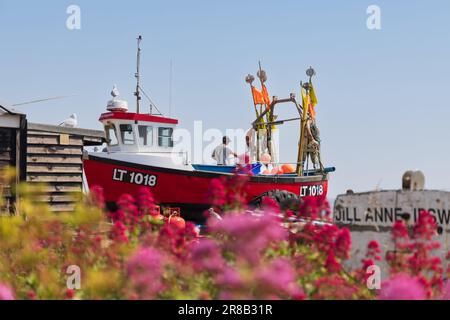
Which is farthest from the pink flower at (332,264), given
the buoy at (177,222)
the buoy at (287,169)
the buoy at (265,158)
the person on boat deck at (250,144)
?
the buoy at (287,169)

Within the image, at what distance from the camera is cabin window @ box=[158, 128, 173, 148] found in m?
18.5

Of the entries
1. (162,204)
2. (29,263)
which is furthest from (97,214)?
(162,204)

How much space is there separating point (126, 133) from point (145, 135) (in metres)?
0.56

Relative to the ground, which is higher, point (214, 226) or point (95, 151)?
point (95, 151)

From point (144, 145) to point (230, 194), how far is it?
45.6 ft

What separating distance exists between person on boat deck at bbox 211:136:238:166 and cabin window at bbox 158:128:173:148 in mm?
1688

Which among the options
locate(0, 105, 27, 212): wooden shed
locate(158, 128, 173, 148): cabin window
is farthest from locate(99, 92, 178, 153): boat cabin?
locate(0, 105, 27, 212): wooden shed

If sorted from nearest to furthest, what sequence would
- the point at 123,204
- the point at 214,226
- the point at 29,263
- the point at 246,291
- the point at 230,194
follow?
the point at 246,291, the point at 214,226, the point at 230,194, the point at 123,204, the point at 29,263

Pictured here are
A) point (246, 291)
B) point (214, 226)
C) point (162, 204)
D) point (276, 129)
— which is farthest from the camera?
point (276, 129)

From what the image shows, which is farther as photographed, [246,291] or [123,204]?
[123,204]

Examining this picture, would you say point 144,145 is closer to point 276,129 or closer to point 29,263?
point 276,129

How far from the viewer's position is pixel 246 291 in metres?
3.76

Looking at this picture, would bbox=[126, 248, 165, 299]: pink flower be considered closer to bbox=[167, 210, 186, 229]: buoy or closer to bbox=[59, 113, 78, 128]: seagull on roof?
bbox=[167, 210, 186, 229]: buoy
